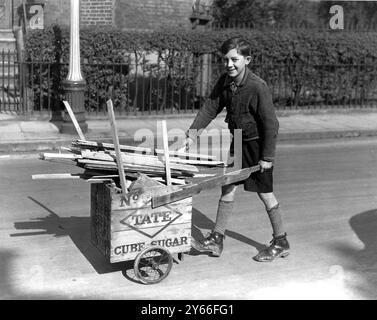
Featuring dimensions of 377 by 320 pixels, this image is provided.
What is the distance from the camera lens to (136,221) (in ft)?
15.1

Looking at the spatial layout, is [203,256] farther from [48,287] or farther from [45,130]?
[45,130]

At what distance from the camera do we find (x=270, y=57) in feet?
48.5

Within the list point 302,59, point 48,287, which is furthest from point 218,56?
point 48,287

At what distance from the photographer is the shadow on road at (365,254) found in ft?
16.0

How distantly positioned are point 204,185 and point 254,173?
0.65 m

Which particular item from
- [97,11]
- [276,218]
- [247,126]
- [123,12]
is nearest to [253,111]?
[247,126]

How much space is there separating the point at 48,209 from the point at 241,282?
291 cm

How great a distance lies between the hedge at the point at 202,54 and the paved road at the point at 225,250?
4.59 metres

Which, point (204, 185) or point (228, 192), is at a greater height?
point (204, 185)

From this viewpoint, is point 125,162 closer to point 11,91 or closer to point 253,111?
point 253,111

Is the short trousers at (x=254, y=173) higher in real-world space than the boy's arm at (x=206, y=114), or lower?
lower

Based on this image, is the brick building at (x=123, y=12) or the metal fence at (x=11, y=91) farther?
the brick building at (x=123, y=12)

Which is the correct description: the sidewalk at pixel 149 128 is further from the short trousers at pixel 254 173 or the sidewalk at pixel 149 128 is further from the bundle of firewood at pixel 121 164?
the short trousers at pixel 254 173

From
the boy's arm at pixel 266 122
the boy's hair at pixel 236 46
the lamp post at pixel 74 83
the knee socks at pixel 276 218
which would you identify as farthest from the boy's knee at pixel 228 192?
the lamp post at pixel 74 83
